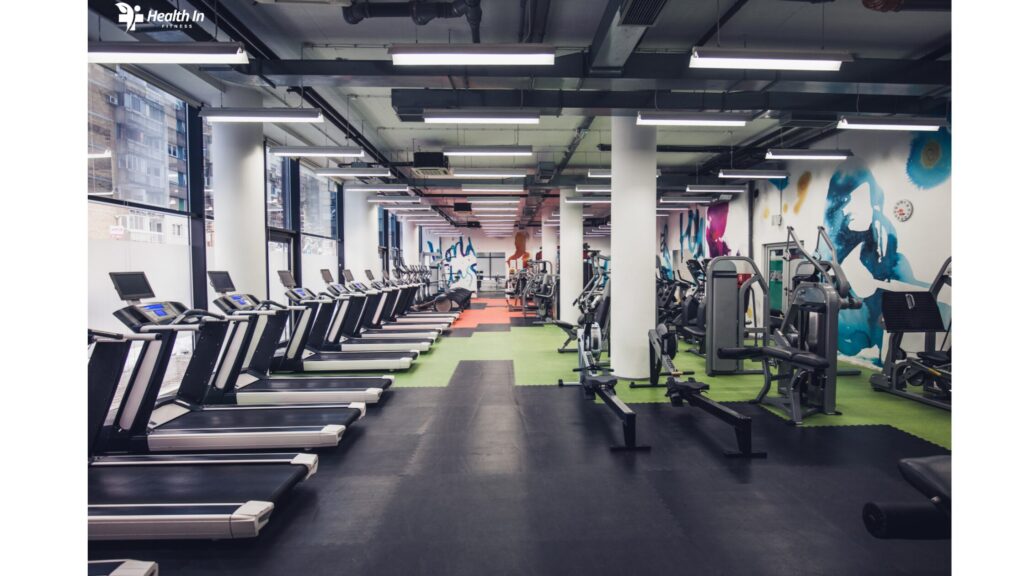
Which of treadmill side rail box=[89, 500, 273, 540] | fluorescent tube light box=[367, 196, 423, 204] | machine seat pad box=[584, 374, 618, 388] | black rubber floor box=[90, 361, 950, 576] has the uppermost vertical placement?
fluorescent tube light box=[367, 196, 423, 204]

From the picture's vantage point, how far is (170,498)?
292 centimetres

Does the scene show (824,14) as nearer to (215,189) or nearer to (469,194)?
(215,189)

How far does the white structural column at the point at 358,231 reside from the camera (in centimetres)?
1280

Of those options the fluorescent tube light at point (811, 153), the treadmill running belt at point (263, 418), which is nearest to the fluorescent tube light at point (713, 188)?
the fluorescent tube light at point (811, 153)

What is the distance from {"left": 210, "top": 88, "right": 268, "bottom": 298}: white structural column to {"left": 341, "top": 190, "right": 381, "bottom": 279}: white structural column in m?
5.88

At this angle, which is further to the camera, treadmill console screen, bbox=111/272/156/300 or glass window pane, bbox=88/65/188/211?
glass window pane, bbox=88/65/188/211

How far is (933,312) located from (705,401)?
3520 millimetres

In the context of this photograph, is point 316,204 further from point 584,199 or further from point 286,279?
point 584,199

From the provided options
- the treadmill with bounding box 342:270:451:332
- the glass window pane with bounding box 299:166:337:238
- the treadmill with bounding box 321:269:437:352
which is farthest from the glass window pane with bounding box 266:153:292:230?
the treadmill with bounding box 321:269:437:352

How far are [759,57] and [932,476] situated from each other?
3.88 meters

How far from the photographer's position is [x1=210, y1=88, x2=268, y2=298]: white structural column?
6492 mm

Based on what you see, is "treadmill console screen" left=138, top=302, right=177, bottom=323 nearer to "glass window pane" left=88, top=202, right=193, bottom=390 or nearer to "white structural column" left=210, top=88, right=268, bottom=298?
→ "glass window pane" left=88, top=202, right=193, bottom=390

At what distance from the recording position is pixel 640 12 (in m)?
4.02

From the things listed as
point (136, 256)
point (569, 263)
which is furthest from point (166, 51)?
point (569, 263)
